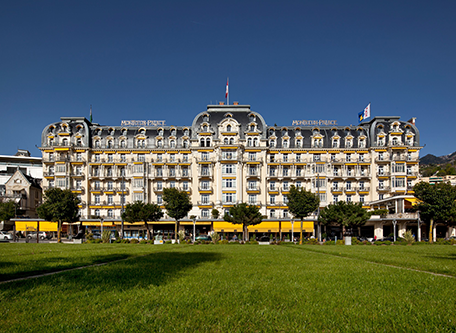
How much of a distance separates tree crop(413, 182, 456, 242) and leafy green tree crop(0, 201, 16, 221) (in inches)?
2947

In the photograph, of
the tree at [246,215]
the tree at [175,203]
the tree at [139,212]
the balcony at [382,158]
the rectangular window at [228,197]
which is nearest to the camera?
the tree at [246,215]

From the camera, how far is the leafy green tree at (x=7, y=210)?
223 feet

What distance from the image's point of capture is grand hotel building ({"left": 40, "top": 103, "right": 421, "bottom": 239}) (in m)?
A: 68.5

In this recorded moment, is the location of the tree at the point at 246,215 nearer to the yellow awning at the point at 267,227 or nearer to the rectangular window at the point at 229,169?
the yellow awning at the point at 267,227

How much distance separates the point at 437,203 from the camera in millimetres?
49625

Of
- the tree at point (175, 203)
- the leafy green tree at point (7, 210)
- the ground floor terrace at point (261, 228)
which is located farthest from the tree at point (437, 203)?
the leafy green tree at point (7, 210)

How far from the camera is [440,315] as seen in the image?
23.1 feet

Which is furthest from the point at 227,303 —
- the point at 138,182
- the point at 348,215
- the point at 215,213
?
the point at 138,182

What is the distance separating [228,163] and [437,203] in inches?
1418

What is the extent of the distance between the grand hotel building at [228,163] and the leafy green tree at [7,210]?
8280mm

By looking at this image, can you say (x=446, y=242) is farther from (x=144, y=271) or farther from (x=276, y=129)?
(x=144, y=271)

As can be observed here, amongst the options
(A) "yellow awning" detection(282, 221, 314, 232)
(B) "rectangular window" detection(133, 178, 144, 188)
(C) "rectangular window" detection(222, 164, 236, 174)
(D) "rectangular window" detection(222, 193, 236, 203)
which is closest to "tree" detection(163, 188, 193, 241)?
(D) "rectangular window" detection(222, 193, 236, 203)

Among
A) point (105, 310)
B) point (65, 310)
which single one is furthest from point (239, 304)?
point (65, 310)

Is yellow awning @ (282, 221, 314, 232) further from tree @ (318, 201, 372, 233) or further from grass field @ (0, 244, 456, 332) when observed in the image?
grass field @ (0, 244, 456, 332)
